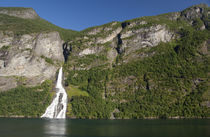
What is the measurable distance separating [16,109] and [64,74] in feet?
142

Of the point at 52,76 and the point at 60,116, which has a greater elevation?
the point at 52,76

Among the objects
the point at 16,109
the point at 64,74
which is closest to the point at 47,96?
the point at 16,109

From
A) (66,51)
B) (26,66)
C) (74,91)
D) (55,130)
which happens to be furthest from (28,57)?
(55,130)

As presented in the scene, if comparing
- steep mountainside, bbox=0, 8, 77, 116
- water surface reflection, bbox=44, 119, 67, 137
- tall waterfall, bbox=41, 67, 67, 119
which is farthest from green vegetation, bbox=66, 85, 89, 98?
water surface reflection, bbox=44, 119, 67, 137

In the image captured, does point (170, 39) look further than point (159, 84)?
Yes

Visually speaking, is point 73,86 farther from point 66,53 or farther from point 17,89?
point 66,53

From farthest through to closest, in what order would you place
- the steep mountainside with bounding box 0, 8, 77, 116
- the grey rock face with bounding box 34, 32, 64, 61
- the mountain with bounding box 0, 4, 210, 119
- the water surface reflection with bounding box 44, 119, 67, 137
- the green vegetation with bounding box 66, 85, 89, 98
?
the grey rock face with bounding box 34, 32, 64, 61 < the green vegetation with bounding box 66, 85, 89, 98 < the steep mountainside with bounding box 0, 8, 77, 116 < the mountain with bounding box 0, 4, 210, 119 < the water surface reflection with bounding box 44, 119, 67, 137

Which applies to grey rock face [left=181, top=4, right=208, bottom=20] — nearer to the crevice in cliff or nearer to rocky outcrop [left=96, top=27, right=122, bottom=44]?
rocky outcrop [left=96, top=27, right=122, bottom=44]

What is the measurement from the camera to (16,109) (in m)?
111

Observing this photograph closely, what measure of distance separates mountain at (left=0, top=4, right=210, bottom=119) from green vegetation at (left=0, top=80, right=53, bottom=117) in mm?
496

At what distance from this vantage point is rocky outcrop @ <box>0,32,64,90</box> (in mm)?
136500

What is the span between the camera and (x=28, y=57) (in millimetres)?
146500

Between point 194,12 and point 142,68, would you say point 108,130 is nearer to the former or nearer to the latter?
point 142,68

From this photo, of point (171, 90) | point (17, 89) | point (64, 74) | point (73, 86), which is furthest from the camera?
point (64, 74)
